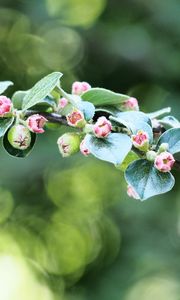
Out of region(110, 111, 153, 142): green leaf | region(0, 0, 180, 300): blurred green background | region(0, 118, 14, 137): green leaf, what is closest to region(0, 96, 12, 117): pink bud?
region(0, 118, 14, 137): green leaf

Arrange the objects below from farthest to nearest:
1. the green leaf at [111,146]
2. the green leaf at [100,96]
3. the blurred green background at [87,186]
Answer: the blurred green background at [87,186] < the green leaf at [100,96] < the green leaf at [111,146]

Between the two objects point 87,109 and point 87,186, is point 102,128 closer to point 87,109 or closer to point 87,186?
point 87,109

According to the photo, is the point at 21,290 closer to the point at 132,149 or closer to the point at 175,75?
the point at 175,75

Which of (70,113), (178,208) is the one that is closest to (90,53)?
(178,208)

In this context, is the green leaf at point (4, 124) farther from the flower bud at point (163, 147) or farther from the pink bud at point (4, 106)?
the flower bud at point (163, 147)

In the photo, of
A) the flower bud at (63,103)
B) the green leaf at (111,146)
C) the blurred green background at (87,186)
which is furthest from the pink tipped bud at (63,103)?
the blurred green background at (87,186)

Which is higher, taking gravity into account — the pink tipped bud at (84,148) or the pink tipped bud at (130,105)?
the pink tipped bud at (84,148)

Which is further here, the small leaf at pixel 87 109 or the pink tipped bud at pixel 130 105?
the pink tipped bud at pixel 130 105

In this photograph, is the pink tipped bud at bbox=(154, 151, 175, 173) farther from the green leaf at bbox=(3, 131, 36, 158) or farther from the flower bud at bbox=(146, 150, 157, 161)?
the green leaf at bbox=(3, 131, 36, 158)
